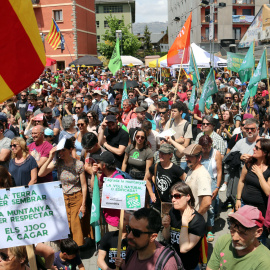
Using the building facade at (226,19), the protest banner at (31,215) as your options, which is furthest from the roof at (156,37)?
the protest banner at (31,215)

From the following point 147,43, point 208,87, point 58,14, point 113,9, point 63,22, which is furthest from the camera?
point 147,43

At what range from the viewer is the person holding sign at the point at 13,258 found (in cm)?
275

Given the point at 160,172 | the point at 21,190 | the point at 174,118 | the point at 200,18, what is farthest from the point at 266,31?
the point at 200,18

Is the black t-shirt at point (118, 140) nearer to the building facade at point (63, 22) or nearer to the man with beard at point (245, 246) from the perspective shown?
the man with beard at point (245, 246)

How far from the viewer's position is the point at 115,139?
570 centimetres

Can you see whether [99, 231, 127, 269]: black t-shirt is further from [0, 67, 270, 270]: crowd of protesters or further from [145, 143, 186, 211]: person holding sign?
[145, 143, 186, 211]: person holding sign

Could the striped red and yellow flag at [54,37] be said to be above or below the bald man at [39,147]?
above

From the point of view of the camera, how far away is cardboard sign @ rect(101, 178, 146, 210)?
354 cm

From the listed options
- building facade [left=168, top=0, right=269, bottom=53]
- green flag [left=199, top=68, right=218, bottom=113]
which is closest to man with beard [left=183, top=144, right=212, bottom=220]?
green flag [left=199, top=68, right=218, bottom=113]

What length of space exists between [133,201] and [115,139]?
226 centimetres

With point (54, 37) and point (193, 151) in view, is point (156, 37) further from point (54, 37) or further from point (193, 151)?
point (193, 151)

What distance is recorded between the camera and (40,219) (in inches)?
116

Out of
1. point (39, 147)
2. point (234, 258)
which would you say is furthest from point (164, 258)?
point (39, 147)

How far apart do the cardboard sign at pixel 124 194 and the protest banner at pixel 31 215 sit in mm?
681
